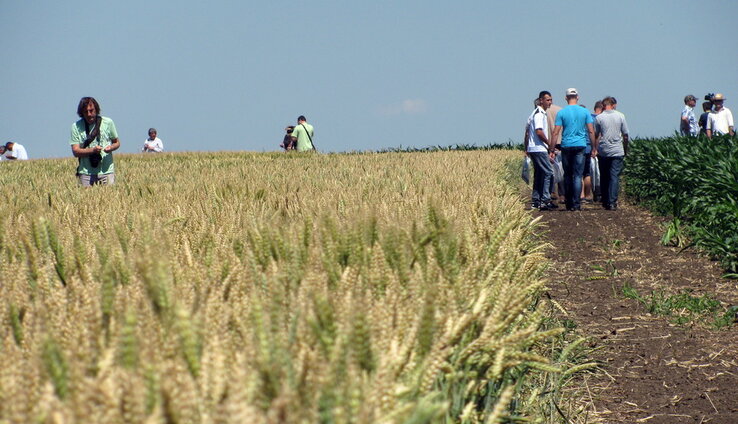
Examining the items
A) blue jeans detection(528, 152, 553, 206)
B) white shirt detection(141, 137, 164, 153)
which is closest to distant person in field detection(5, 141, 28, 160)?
white shirt detection(141, 137, 164, 153)

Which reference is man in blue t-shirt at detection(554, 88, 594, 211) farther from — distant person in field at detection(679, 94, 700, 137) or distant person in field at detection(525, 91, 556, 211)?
distant person in field at detection(679, 94, 700, 137)

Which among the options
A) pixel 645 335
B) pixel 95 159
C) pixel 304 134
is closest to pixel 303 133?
pixel 304 134

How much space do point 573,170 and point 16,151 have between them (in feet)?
65.7

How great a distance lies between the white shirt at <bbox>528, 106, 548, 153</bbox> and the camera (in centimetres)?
1439

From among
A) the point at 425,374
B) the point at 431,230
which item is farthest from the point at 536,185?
the point at 425,374

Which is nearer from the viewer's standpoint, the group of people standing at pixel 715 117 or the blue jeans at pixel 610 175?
the blue jeans at pixel 610 175

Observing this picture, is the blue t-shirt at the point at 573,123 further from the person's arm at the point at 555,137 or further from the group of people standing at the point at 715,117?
the group of people standing at the point at 715,117

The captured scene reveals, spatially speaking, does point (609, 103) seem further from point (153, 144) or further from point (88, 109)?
point (153, 144)

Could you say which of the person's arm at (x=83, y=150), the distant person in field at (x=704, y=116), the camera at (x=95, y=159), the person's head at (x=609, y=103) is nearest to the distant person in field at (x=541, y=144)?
the person's head at (x=609, y=103)

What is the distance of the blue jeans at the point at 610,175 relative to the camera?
611 inches

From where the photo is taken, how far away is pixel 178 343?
1520 millimetres

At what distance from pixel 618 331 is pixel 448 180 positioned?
1.86 meters

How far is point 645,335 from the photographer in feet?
21.7

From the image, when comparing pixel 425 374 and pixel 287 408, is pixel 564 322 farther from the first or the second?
pixel 287 408
